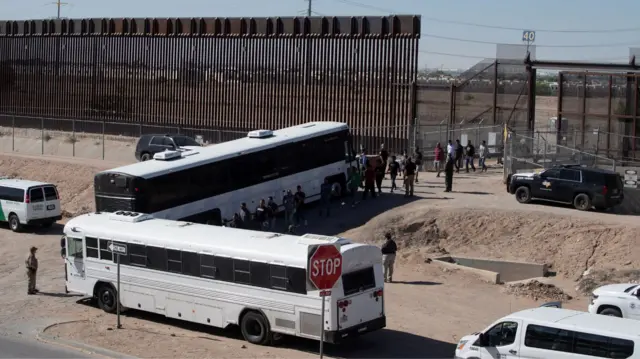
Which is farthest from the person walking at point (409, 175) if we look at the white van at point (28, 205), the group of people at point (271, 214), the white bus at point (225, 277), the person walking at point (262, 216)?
the white van at point (28, 205)

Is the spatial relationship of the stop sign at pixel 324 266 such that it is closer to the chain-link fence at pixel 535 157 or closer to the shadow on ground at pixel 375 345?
the shadow on ground at pixel 375 345

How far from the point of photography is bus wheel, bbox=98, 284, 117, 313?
22.7m

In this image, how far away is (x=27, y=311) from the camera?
23172mm

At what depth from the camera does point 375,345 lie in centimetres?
1988

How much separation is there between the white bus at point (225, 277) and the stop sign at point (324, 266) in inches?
57.3

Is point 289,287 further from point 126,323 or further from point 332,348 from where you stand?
point 126,323

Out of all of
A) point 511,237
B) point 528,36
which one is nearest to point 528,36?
point 528,36

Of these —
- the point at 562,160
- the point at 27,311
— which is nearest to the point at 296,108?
the point at 562,160

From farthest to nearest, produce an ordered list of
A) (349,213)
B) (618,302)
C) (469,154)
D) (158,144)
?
(158,144)
(469,154)
(349,213)
(618,302)

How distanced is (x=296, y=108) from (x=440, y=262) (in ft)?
98.8

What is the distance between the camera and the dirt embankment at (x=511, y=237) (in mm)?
27859

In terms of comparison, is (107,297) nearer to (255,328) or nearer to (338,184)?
(255,328)

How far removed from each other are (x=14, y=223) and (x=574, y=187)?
20.7 metres

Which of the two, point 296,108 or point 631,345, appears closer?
point 631,345
